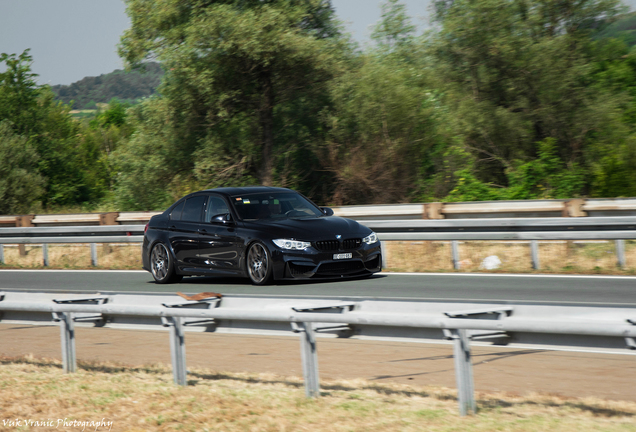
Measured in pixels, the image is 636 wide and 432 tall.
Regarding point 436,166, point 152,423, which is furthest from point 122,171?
point 152,423

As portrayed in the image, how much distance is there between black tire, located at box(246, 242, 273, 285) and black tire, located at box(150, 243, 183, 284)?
198cm

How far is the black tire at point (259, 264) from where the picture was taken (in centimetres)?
1215

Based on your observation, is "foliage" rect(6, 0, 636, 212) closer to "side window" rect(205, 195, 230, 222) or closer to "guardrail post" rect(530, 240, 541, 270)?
"guardrail post" rect(530, 240, 541, 270)

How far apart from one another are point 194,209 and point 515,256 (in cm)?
650

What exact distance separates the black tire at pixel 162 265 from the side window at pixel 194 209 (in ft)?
2.35

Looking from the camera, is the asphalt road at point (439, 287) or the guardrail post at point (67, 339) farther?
the asphalt road at point (439, 287)

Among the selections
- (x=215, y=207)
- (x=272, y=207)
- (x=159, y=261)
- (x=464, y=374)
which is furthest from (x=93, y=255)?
(x=464, y=374)

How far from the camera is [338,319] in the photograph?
541 cm

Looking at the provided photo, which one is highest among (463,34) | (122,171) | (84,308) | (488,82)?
(463,34)

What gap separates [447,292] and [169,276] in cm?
529

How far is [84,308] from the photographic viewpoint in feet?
22.6

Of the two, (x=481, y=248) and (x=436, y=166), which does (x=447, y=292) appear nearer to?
(x=481, y=248)

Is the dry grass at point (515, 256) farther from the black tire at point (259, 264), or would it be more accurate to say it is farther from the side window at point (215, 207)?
the side window at point (215, 207)

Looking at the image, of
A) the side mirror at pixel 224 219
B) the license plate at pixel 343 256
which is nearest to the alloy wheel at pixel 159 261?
the side mirror at pixel 224 219
